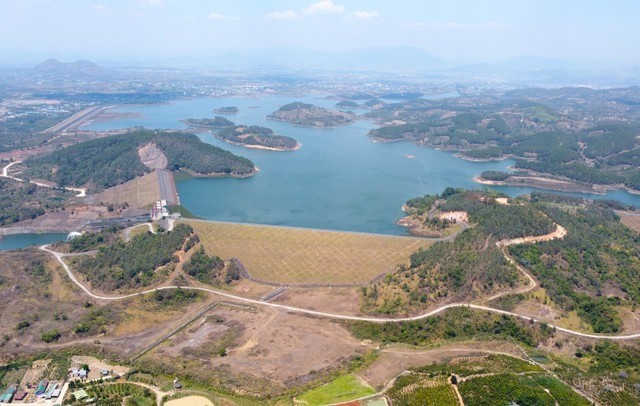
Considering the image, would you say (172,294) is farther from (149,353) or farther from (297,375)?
(297,375)

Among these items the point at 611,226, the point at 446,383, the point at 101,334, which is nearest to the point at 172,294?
the point at 101,334

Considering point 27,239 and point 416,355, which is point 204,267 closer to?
point 416,355

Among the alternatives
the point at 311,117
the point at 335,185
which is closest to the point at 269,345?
the point at 335,185

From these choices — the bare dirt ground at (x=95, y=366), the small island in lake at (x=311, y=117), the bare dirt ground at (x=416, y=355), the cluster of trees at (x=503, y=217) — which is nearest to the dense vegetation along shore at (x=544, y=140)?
the small island in lake at (x=311, y=117)

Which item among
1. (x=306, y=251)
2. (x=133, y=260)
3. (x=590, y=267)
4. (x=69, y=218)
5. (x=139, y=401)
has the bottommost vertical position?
(x=139, y=401)

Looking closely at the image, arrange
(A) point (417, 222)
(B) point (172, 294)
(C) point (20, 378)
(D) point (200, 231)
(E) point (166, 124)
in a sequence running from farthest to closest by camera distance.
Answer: (E) point (166, 124) < (A) point (417, 222) < (D) point (200, 231) < (B) point (172, 294) < (C) point (20, 378)

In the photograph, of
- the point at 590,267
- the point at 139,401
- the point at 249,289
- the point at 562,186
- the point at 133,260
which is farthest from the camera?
the point at 562,186
